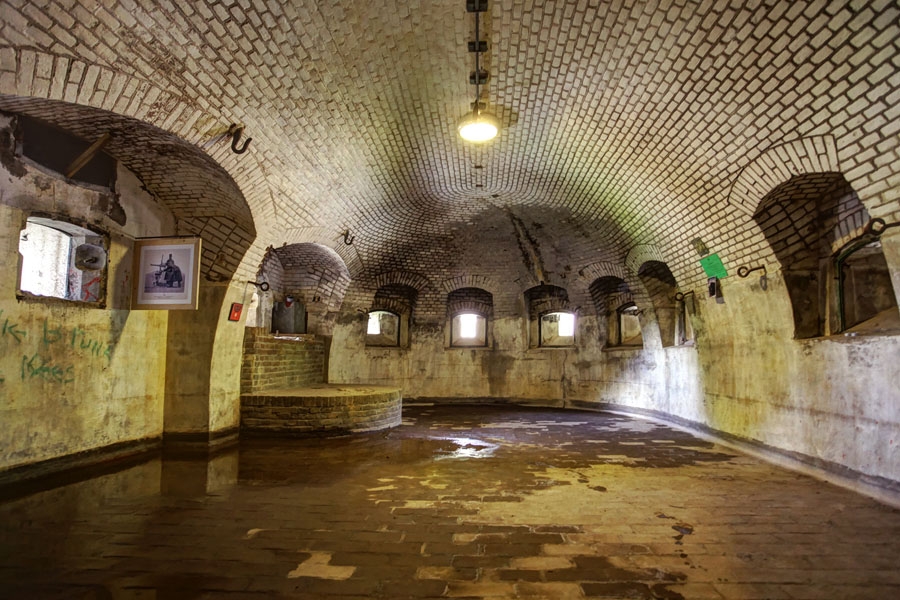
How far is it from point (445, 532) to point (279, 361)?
6.86 meters

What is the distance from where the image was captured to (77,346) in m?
6.15

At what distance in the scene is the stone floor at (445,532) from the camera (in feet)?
10.1

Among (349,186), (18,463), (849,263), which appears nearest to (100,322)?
(18,463)

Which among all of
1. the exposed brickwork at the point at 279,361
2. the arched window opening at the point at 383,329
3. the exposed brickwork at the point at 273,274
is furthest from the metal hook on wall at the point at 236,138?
the arched window opening at the point at 383,329

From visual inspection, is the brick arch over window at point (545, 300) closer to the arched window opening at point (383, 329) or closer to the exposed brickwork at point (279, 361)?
the arched window opening at point (383, 329)

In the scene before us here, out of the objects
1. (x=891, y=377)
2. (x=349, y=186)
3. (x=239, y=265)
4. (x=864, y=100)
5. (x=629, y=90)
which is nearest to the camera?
(x=864, y=100)

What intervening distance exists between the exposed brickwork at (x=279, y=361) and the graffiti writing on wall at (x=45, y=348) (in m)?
2.59

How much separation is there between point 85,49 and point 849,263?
335 inches

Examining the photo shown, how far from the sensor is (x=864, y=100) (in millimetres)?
4656

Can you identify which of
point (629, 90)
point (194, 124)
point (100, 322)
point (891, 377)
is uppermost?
point (629, 90)

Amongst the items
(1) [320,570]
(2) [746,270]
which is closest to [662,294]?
(2) [746,270]

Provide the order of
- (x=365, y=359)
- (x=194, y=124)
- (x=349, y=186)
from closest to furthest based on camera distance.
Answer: (x=194, y=124)
(x=349, y=186)
(x=365, y=359)

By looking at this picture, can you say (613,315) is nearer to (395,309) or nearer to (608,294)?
(608,294)

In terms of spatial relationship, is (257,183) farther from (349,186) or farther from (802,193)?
(802,193)
